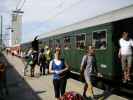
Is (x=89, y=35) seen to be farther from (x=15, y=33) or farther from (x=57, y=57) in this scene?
(x=15, y=33)

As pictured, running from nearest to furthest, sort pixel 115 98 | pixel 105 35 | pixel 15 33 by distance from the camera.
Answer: pixel 115 98 → pixel 105 35 → pixel 15 33

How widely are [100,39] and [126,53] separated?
2813 millimetres

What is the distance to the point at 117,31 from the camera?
16.0 meters

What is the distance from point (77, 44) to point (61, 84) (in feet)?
32.3

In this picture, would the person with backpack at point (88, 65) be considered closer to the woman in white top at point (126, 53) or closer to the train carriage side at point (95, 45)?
the woman in white top at point (126, 53)

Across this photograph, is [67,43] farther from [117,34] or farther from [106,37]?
[117,34]

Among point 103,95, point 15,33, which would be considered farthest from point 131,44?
point 15,33

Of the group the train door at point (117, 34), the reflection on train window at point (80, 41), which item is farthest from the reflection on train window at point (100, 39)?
the reflection on train window at point (80, 41)

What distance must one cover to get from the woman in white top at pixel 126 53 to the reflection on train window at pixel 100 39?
1882 mm

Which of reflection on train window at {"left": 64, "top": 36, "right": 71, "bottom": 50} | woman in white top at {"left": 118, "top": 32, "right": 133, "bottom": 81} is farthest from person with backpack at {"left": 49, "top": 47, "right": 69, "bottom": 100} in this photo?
reflection on train window at {"left": 64, "top": 36, "right": 71, "bottom": 50}

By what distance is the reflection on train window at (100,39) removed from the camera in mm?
16922

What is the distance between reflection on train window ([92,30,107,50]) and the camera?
16922 mm

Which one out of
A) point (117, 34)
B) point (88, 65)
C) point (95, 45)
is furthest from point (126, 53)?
point (95, 45)

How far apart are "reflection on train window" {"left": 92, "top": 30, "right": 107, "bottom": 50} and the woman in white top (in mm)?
1882
